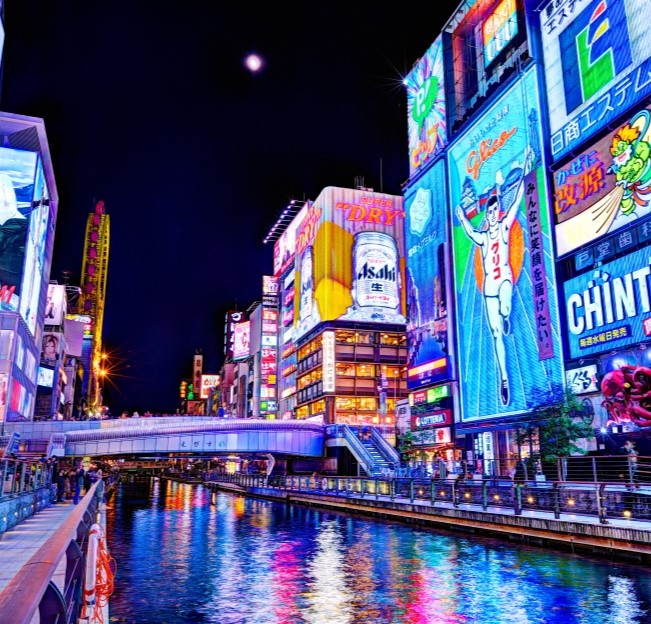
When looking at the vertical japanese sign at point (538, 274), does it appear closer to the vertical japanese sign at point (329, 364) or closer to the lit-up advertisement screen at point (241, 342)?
the vertical japanese sign at point (329, 364)

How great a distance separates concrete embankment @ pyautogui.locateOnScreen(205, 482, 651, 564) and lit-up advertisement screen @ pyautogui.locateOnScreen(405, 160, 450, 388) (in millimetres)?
32926

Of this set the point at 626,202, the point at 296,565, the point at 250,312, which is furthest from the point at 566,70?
the point at 250,312

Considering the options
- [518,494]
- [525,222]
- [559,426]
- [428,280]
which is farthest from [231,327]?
[518,494]

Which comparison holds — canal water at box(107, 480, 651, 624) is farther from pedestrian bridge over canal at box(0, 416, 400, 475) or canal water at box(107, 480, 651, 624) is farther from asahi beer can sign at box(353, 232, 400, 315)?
asahi beer can sign at box(353, 232, 400, 315)

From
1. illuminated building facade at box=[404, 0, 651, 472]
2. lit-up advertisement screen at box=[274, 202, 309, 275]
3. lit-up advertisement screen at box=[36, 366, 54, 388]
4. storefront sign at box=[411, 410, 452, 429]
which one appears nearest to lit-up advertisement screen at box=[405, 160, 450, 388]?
illuminated building facade at box=[404, 0, 651, 472]

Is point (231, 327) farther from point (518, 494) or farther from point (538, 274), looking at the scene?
point (518, 494)

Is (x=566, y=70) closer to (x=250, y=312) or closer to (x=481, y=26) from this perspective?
(x=481, y=26)

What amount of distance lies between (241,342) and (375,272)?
56.4 meters

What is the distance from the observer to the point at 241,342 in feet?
477

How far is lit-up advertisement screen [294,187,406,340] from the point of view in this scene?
95938 millimetres

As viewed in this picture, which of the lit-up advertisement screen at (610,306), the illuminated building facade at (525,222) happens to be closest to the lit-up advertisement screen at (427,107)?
the illuminated building facade at (525,222)

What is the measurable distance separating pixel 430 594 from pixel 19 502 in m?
15.9

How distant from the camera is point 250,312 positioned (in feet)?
504

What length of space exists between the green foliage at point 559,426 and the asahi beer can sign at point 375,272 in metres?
52.8
